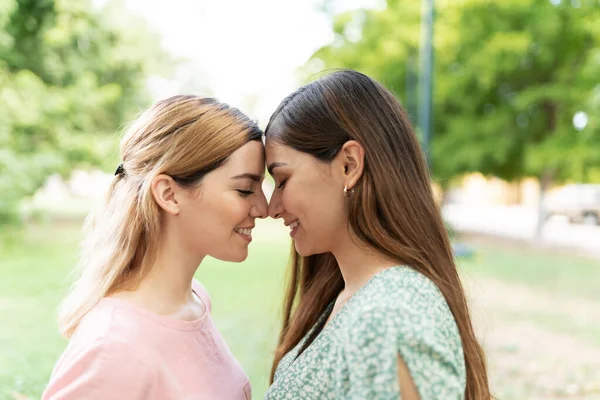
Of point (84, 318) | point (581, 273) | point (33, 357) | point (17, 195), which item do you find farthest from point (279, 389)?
point (581, 273)

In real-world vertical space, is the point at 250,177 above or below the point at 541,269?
below

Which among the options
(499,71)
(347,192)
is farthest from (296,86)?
(499,71)

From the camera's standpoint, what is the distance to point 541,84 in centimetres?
840

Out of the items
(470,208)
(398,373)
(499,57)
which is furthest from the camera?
(470,208)

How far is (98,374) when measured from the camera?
86 centimetres

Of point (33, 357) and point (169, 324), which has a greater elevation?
point (169, 324)

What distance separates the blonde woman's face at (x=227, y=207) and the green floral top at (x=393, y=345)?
10.1 inches

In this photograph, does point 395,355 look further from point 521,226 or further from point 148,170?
point 521,226

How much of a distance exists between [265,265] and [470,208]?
27.8 feet

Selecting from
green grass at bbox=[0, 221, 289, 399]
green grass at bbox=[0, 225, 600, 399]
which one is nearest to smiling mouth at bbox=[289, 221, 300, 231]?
green grass at bbox=[0, 225, 600, 399]

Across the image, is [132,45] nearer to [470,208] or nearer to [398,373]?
[398,373]

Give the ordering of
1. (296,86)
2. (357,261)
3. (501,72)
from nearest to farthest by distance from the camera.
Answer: (357,261) → (296,86) → (501,72)

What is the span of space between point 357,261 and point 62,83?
19.4ft

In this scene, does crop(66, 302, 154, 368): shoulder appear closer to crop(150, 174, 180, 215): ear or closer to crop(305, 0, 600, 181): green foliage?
crop(150, 174, 180, 215): ear
